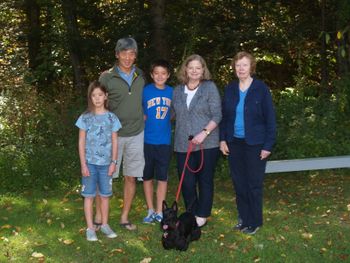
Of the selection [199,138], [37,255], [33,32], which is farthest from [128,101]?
[33,32]

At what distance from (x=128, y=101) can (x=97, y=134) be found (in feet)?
1.68

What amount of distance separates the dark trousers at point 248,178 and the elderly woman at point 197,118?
0.22 metres

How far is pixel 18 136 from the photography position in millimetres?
8688

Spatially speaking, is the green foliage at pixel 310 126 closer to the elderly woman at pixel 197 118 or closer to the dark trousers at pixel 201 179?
the dark trousers at pixel 201 179

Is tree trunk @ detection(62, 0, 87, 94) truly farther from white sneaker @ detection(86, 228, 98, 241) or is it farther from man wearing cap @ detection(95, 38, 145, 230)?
white sneaker @ detection(86, 228, 98, 241)

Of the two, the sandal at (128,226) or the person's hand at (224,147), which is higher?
the person's hand at (224,147)

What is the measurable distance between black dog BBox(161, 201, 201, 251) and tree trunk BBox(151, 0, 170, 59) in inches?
249

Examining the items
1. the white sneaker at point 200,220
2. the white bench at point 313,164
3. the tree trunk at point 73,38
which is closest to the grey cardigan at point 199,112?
the white sneaker at point 200,220

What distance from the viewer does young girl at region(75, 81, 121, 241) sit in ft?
17.2

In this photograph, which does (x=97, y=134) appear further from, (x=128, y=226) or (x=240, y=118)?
(x=240, y=118)

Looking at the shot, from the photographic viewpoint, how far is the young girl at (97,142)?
207 inches

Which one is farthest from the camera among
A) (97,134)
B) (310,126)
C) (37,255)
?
(310,126)

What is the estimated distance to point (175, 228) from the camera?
501 cm

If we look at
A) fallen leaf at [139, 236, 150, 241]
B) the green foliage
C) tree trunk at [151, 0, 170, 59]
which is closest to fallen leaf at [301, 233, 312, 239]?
fallen leaf at [139, 236, 150, 241]
